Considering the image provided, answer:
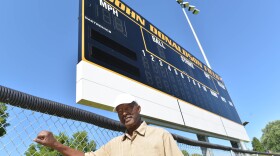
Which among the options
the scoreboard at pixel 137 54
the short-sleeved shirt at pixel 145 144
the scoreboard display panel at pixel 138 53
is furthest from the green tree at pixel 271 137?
the short-sleeved shirt at pixel 145 144

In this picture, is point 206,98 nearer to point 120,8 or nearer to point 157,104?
point 157,104

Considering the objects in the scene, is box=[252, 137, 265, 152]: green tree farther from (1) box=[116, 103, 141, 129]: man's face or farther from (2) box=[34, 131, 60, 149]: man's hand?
(2) box=[34, 131, 60, 149]: man's hand

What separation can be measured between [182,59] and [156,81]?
2763 millimetres

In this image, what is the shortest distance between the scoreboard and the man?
2945 millimetres

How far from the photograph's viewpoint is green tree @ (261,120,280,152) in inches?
1501

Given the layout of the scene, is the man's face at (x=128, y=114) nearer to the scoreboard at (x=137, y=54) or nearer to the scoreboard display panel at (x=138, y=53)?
the scoreboard at (x=137, y=54)

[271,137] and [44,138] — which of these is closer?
[44,138]

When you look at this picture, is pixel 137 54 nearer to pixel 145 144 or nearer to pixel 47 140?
pixel 145 144

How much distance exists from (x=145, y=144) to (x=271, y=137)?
142ft

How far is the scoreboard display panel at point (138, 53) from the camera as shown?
5141 mm

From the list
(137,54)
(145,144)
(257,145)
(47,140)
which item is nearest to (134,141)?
(145,144)

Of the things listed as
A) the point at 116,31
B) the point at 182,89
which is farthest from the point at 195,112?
the point at 116,31

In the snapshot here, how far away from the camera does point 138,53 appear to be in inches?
244

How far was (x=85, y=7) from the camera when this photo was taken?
540 centimetres
